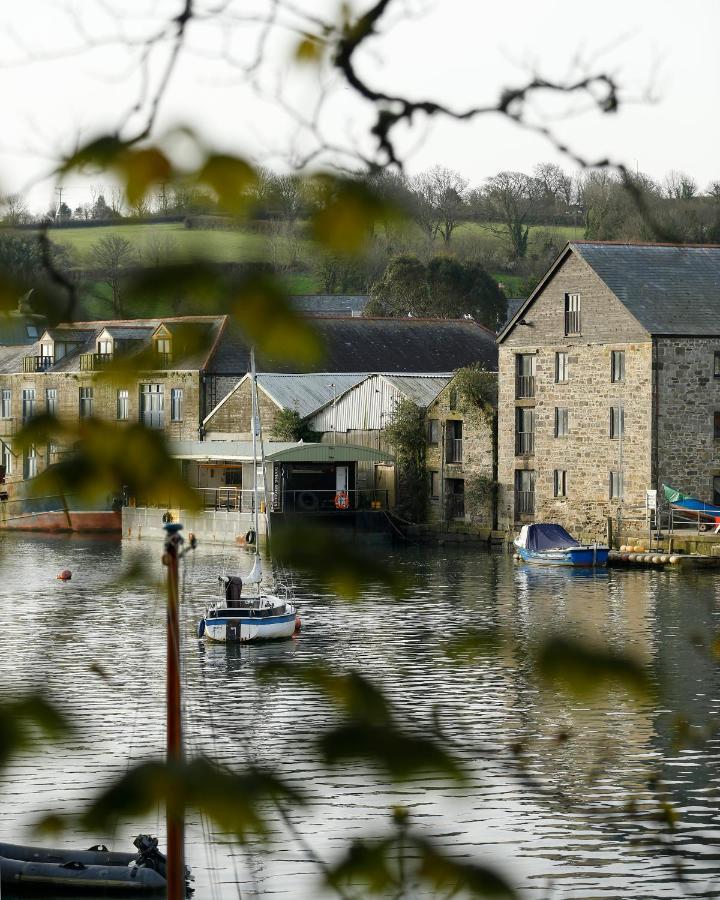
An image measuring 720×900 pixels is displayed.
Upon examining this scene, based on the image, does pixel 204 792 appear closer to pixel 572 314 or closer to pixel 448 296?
pixel 572 314

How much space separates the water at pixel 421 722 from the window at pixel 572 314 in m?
11.6

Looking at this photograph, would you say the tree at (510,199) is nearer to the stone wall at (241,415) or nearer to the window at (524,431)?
the window at (524,431)

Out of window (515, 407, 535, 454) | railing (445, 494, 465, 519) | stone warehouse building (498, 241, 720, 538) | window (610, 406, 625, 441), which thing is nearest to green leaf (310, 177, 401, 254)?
stone warehouse building (498, 241, 720, 538)

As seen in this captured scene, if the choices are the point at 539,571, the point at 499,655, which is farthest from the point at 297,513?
the point at 539,571

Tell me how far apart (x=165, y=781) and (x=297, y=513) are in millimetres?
955

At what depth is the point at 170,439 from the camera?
7.58 ft

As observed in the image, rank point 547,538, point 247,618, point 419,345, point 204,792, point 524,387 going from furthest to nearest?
point 419,345, point 524,387, point 547,538, point 247,618, point 204,792

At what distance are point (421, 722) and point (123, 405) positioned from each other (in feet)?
2.27

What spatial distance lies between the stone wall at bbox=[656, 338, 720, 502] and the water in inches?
298

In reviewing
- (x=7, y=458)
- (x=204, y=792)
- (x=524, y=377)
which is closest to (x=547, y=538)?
(x=524, y=377)

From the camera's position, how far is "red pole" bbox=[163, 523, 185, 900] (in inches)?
91.1

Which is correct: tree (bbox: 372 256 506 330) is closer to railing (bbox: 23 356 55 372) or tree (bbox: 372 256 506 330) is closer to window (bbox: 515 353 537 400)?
window (bbox: 515 353 537 400)

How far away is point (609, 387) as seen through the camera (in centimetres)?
4638

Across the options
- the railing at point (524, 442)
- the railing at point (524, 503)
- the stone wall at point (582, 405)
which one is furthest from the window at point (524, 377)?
the railing at point (524, 503)
